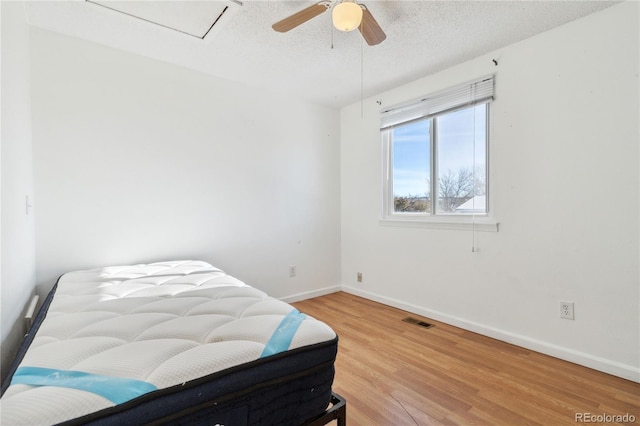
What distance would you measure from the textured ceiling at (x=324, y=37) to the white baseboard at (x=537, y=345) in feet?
7.37

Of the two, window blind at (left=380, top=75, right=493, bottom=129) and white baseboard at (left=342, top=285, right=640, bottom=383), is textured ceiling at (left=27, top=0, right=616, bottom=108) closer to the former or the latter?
window blind at (left=380, top=75, right=493, bottom=129)

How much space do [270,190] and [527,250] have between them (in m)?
2.36

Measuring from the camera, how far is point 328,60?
2.52 meters

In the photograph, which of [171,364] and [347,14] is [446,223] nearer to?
[347,14]

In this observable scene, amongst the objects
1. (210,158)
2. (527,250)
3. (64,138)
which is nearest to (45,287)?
(64,138)

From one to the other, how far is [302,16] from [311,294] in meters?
2.78

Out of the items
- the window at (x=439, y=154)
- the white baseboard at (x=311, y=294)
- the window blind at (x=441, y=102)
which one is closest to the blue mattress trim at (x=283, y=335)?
the window at (x=439, y=154)

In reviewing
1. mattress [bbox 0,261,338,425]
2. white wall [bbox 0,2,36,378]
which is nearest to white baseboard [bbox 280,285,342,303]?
mattress [bbox 0,261,338,425]

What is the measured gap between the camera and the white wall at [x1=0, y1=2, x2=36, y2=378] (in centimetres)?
124

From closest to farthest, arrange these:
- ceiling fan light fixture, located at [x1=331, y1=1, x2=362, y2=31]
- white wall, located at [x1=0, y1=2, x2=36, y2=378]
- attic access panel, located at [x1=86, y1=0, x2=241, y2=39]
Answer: white wall, located at [x1=0, y1=2, x2=36, y2=378], ceiling fan light fixture, located at [x1=331, y1=1, x2=362, y2=31], attic access panel, located at [x1=86, y1=0, x2=241, y2=39]

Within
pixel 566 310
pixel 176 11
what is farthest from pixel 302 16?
pixel 566 310

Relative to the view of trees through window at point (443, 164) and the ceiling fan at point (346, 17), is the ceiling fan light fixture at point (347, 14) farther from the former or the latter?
the view of trees through window at point (443, 164)

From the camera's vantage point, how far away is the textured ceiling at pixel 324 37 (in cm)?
187

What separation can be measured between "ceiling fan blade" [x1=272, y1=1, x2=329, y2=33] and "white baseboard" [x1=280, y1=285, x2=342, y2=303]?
256cm
